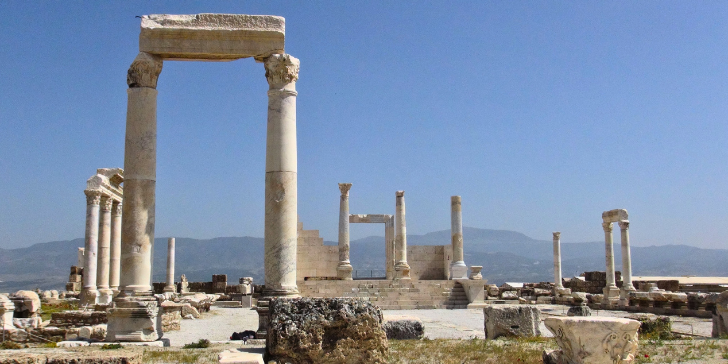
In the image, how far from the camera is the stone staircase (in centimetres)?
2964

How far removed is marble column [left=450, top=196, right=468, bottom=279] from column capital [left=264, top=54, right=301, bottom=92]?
65.4 ft

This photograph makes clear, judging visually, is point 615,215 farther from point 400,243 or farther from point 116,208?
point 116,208

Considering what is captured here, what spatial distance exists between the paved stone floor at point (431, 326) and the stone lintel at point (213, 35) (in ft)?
21.4

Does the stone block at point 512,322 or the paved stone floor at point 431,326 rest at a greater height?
the stone block at point 512,322

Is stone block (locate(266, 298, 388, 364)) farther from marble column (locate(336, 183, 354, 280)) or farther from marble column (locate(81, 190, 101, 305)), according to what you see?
marble column (locate(336, 183, 354, 280))

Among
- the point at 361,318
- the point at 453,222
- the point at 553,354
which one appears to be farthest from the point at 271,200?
the point at 453,222

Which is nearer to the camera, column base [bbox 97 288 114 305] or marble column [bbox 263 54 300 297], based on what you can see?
marble column [bbox 263 54 300 297]

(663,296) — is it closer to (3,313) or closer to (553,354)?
(553,354)

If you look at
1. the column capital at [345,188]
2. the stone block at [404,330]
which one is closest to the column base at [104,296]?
the column capital at [345,188]

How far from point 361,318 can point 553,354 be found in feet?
9.64

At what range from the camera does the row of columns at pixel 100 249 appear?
25891 mm

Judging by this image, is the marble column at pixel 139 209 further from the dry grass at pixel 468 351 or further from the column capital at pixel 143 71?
the dry grass at pixel 468 351

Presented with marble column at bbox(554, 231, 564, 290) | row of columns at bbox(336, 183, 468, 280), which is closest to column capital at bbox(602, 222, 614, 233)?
marble column at bbox(554, 231, 564, 290)

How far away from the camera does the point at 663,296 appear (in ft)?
87.7
